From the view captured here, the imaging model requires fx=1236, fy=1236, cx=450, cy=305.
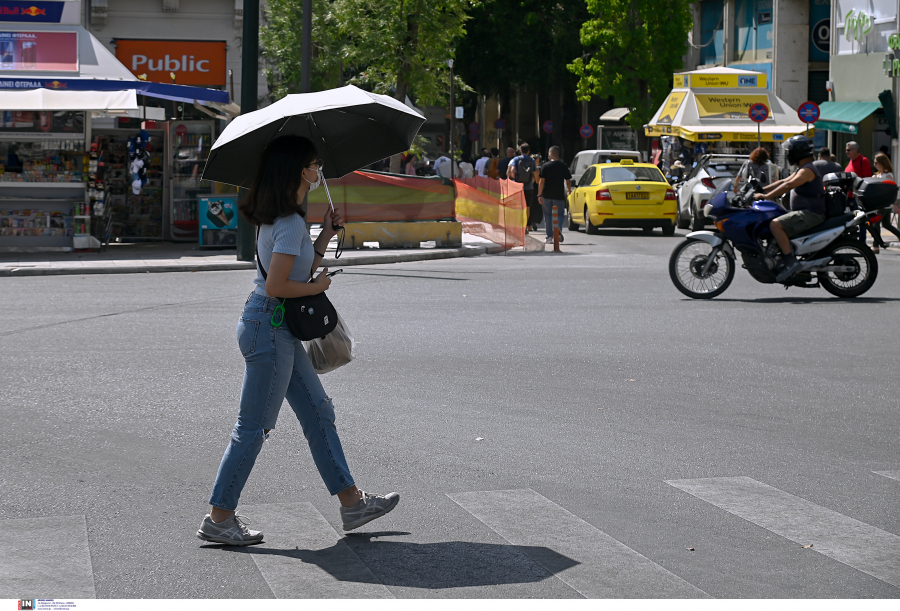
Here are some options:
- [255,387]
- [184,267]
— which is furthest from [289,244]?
[184,267]

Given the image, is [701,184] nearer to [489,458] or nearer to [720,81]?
[720,81]

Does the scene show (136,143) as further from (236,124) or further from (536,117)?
(536,117)

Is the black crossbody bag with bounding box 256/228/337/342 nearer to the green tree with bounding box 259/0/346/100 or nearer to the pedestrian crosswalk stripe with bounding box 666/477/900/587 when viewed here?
the pedestrian crosswalk stripe with bounding box 666/477/900/587

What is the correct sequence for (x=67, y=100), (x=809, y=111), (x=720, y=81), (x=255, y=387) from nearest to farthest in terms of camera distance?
(x=255, y=387), (x=67, y=100), (x=809, y=111), (x=720, y=81)

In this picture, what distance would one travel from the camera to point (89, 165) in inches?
834

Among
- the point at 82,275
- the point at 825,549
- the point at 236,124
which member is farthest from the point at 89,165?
the point at 825,549

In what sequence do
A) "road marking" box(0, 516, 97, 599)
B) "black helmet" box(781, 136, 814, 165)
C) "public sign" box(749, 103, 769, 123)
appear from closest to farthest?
"road marking" box(0, 516, 97, 599), "black helmet" box(781, 136, 814, 165), "public sign" box(749, 103, 769, 123)

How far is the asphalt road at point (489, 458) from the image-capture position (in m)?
4.69

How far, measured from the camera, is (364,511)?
5223 mm

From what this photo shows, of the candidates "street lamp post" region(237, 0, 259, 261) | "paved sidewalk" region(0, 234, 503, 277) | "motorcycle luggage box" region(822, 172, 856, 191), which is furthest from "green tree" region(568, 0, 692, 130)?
"motorcycle luggage box" region(822, 172, 856, 191)

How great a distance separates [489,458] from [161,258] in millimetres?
14362

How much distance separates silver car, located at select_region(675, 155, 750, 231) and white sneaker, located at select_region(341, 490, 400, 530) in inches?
895

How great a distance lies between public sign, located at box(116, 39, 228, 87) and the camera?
31.2 meters

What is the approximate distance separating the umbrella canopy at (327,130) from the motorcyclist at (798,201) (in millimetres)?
8459
